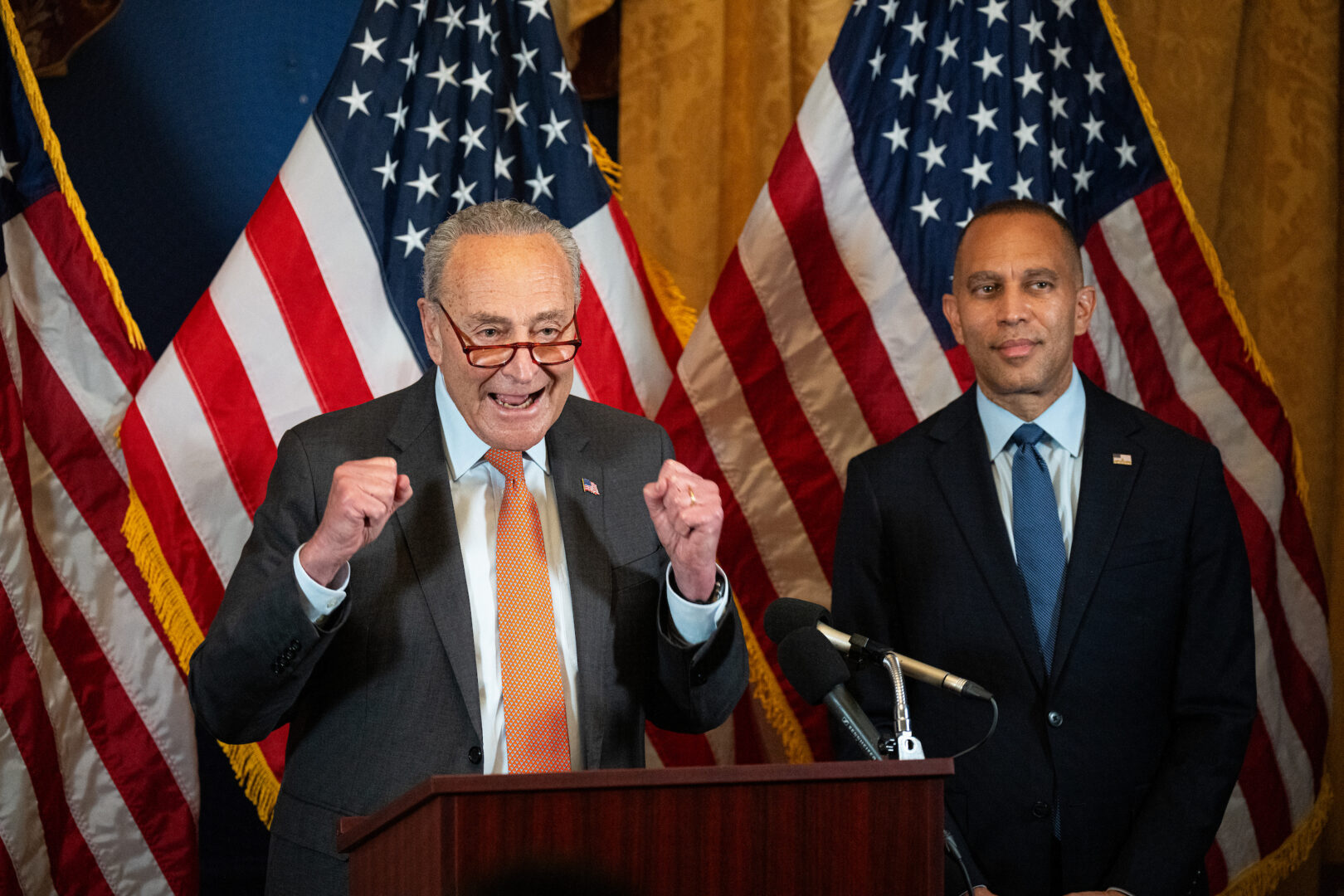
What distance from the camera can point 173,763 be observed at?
3.09 meters

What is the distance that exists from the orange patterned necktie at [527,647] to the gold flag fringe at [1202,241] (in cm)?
210

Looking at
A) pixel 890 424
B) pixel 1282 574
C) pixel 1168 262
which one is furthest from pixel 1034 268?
pixel 1282 574

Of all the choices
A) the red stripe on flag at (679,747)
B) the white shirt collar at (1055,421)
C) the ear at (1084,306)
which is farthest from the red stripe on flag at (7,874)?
the ear at (1084,306)

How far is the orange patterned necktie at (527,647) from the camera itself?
2000 millimetres

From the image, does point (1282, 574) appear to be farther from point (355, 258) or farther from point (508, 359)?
point (355, 258)

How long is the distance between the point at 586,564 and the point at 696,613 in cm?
21

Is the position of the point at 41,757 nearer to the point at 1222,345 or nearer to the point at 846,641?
the point at 846,641

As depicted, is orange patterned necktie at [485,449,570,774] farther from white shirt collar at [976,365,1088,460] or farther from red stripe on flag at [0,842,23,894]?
red stripe on flag at [0,842,23,894]

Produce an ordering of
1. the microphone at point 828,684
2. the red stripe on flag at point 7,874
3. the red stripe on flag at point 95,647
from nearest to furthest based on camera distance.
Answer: the microphone at point 828,684
the red stripe on flag at point 7,874
the red stripe on flag at point 95,647

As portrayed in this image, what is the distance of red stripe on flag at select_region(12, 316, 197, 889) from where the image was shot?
120 inches

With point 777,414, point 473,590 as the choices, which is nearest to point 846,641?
point 473,590

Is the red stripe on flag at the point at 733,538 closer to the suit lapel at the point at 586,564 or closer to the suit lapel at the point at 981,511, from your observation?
the suit lapel at the point at 981,511

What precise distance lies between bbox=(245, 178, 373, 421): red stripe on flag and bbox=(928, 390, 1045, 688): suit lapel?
1.37m

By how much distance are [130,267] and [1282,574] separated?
3.03 meters
